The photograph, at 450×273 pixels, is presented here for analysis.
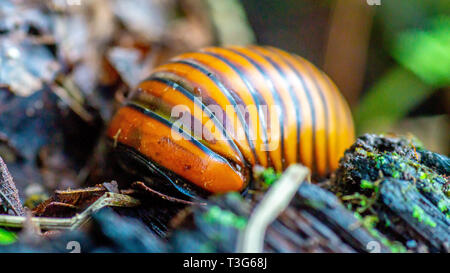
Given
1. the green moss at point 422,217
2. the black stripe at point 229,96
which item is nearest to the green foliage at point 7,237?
the black stripe at point 229,96

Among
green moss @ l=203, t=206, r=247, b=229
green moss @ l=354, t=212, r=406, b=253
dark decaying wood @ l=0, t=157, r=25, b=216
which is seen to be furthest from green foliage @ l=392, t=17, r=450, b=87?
dark decaying wood @ l=0, t=157, r=25, b=216

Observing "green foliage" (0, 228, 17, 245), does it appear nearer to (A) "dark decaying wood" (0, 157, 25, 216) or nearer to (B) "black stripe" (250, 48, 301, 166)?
(A) "dark decaying wood" (0, 157, 25, 216)

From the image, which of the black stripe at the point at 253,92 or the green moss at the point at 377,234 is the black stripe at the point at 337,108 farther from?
the green moss at the point at 377,234

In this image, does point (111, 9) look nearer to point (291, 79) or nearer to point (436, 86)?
point (291, 79)

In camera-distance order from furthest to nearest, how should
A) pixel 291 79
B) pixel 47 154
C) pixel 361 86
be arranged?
pixel 361 86 → pixel 47 154 → pixel 291 79

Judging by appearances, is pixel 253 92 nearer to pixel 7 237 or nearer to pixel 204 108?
pixel 204 108

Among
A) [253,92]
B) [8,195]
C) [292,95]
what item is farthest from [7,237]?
[292,95]

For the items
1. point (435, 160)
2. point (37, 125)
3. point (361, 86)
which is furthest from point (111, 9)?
point (435, 160)
